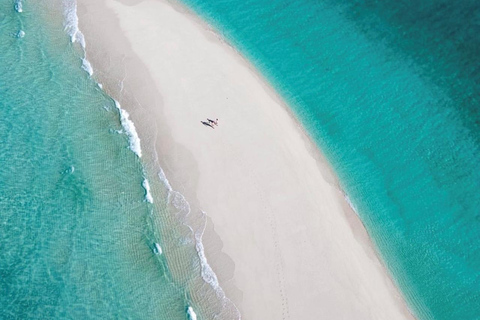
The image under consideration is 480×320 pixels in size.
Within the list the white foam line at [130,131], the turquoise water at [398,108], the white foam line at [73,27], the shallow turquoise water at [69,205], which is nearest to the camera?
the shallow turquoise water at [69,205]

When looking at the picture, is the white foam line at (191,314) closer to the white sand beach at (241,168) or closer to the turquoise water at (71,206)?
the turquoise water at (71,206)

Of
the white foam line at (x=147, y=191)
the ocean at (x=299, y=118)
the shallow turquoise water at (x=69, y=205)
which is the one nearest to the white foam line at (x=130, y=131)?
the ocean at (x=299, y=118)

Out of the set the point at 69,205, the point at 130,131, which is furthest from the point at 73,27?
the point at 69,205

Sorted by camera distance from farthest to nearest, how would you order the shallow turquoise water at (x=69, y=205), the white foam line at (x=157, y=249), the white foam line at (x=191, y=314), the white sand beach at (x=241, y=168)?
the white foam line at (x=157, y=249)
the white sand beach at (x=241, y=168)
the shallow turquoise water at (x=69, y=205)
the white foam line at (x=191, y=314)

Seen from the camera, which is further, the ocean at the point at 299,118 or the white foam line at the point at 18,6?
the white foam line at the point at 18,6

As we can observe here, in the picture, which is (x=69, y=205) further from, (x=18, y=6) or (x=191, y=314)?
(x=18, y=6)

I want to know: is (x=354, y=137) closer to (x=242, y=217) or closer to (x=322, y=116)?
(x=322, y=116)

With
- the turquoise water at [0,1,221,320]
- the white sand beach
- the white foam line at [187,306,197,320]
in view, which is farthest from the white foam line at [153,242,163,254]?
the white foam line at [187,306,197,320]

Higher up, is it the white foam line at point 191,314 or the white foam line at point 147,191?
the white foam line at point 147,191

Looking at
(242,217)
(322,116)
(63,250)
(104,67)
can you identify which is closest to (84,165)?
(63,250)
